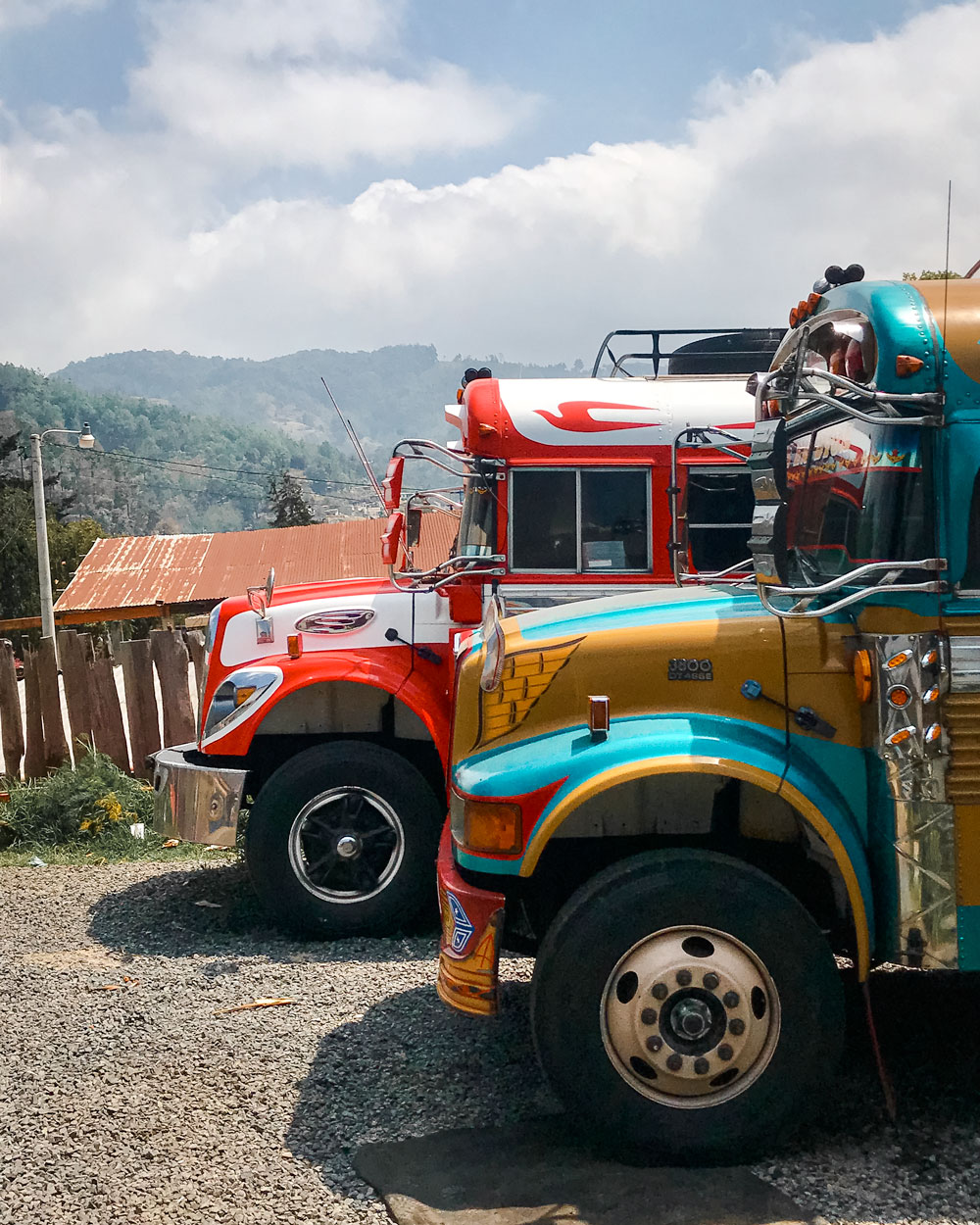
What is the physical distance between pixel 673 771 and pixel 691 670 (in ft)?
1.24

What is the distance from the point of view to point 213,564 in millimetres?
43500

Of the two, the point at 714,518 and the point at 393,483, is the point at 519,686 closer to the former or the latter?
the point at 714,518

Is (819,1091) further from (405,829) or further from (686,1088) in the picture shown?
(405,829)

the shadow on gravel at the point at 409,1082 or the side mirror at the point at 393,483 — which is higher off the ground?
the side mirror at the point at 393,483

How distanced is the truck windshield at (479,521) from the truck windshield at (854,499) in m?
2.31

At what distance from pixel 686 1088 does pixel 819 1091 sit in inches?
15.5

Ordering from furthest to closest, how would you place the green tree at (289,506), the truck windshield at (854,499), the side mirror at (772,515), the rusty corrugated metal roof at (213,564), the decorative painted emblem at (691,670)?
the green tree at (289,506) → the rusty corrugated metal roof at (213,564) → the decorative painted emblem at (691,670) → the side mirror at (772,515) → the truck windshield at (854,499)

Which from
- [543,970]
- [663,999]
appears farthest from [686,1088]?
[543,970]

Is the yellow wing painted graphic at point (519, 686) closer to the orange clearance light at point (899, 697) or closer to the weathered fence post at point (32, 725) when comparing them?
the orange clearance light at point (899, 697)

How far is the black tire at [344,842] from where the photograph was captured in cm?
611

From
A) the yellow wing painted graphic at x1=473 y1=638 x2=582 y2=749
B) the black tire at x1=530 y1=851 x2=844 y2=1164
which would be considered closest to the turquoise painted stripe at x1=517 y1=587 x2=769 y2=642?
the yellow wing painted graphic at x1=473 y1=638 x2=582 y2=749

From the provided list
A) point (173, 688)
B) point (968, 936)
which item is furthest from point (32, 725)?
point (968, 936)

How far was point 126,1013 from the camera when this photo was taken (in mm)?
5027

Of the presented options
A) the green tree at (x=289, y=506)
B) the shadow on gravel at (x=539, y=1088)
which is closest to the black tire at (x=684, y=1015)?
the shadow on gravel at (x=539, y=1088)
